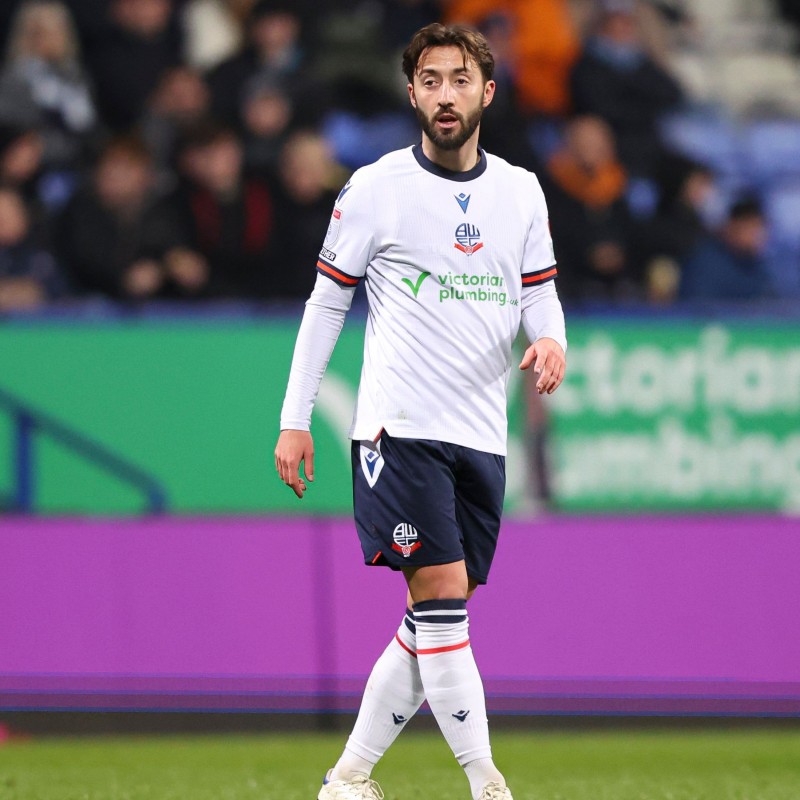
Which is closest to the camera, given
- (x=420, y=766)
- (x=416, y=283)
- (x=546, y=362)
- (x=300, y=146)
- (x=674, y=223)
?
(x=546, y=362)

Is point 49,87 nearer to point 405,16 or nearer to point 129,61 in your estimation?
point 129,61

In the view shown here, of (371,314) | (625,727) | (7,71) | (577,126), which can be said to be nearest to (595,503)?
(625,727)

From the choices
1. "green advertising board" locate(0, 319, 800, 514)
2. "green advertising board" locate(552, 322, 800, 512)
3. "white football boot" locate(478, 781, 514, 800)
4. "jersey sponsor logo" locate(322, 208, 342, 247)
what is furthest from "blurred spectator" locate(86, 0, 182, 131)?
"white football boot" locate(478, 781, 514, 800)

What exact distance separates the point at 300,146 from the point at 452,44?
5.92m

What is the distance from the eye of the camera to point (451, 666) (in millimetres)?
4602

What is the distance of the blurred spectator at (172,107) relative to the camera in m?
11.2

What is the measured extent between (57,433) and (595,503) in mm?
3249

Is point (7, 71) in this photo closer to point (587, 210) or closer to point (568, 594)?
point (587, 210)

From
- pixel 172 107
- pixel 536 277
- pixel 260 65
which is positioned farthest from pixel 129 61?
pixel 536 277

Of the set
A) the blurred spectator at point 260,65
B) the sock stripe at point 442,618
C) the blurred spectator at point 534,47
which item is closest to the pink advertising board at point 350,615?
the sock stripe at point 442,618

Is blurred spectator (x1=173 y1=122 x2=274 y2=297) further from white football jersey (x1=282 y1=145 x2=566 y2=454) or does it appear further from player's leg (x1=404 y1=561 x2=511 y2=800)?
player's leg (x1=404 y1=561 x2=511 y2=800)

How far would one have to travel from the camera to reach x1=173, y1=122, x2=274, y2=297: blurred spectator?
10.2 m

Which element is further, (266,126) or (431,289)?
(266,126)

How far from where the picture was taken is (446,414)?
4660 millimetres
